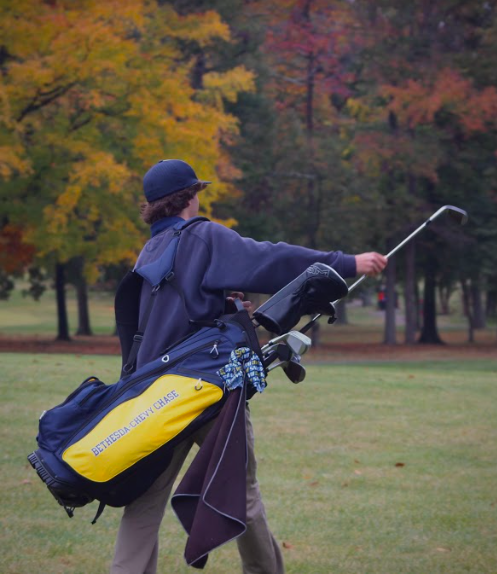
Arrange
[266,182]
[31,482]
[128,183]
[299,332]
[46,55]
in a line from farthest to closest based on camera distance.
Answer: [266,182] < [128,183] < [46,55] < [31,482] < [299,332]

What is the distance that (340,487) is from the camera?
719 centimetres

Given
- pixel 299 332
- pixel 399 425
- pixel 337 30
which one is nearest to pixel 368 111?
pixel 337 30

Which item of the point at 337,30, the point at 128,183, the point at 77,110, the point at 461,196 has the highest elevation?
the point at 337,30

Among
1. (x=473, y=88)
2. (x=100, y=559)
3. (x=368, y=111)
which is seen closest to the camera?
(x=100, y=559)

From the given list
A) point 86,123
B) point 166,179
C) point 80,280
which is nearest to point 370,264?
point 166,179

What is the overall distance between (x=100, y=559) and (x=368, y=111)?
2998 centimetres

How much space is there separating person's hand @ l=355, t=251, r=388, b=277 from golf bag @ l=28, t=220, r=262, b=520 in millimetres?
515

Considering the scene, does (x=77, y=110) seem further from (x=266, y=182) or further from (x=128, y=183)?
(x=266, y=182)

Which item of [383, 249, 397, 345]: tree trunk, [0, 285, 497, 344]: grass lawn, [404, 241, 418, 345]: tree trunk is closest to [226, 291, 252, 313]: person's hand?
[383, 249, 397, 345]: tree trunk

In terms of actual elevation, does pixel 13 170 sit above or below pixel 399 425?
above

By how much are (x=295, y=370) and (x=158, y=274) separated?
717 millimetres

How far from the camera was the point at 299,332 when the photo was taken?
3.91 metres

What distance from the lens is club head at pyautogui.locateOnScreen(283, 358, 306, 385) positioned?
3975 millimetres

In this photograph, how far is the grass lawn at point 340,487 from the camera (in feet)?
17.7
